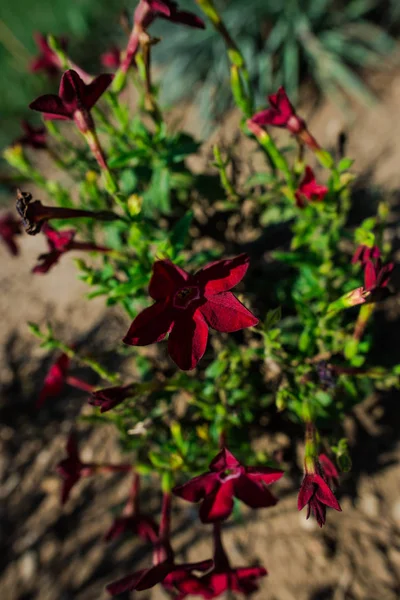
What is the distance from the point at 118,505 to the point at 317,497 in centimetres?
126

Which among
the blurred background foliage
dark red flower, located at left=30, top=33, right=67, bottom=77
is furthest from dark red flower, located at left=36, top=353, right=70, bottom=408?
the blurred background foliage

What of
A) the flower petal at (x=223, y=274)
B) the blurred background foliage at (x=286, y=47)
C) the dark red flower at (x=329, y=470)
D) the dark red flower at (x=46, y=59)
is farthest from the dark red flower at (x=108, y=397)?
the blurred background foliage at (x=286, y=47)

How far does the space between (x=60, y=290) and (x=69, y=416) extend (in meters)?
0.85

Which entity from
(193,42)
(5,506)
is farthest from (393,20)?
(5,506)

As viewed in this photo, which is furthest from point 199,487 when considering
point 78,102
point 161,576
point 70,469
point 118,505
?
point 118,505

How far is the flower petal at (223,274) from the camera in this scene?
911 millimetres

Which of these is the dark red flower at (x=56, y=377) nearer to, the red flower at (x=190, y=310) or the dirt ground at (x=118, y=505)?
the dirt ground at (x=118, y=505)

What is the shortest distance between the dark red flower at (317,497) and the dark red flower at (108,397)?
45 centimetres

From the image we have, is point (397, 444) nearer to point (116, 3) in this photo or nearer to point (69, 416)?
point (69, 416)

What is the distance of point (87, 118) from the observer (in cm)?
104

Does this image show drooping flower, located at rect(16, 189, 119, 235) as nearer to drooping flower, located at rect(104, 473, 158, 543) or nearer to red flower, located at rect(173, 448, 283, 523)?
red flower, located at rect(173, 448, 283, 523)

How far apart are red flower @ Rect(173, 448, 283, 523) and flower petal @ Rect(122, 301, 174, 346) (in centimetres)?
34

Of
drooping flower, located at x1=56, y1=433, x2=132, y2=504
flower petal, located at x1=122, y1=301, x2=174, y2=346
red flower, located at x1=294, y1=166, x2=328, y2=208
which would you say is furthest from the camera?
drooping flower, located at x1=56, y1=433, x2=132, y2=504

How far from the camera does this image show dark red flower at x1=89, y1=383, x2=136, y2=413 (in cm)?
108
